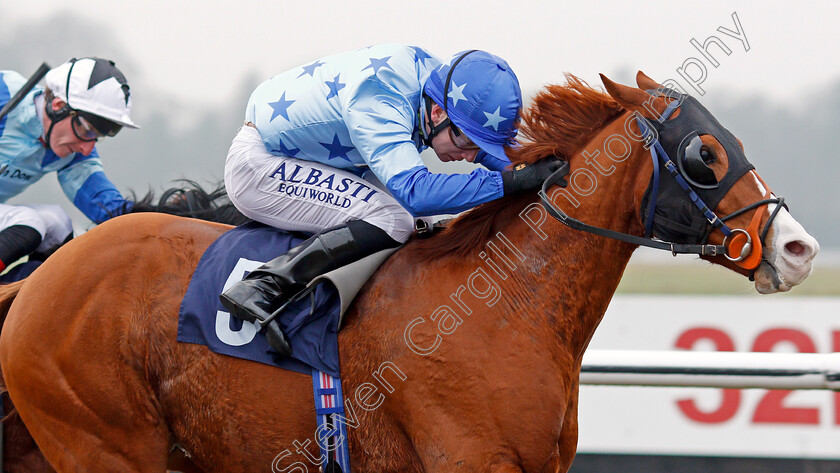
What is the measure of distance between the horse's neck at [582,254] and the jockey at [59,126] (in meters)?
2.05

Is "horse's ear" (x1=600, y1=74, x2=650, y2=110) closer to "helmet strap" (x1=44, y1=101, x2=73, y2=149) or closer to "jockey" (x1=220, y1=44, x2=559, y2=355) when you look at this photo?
"jockey" (x1=220, y1=44, x2=559, y2=355)

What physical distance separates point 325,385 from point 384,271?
15.6 inches

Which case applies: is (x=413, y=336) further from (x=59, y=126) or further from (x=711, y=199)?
(x=59, y=126)

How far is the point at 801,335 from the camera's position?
14.6 ft

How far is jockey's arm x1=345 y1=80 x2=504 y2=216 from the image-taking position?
241cm

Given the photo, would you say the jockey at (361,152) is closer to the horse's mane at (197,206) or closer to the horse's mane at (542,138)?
the horse's mane at (542,138)

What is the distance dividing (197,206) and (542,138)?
1636mm

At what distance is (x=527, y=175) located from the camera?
8.11ft

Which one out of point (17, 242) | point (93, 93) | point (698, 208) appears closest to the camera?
point (698, 208)

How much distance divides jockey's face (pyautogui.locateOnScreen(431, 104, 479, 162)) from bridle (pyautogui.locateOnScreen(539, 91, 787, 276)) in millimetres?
338

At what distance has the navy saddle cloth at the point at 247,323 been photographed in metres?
2.48

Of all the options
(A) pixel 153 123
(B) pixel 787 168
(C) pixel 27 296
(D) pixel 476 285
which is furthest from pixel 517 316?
(A) pixel 153 123

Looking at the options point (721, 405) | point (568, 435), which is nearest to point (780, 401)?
point (721, 405)

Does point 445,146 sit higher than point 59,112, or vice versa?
point 445,146
